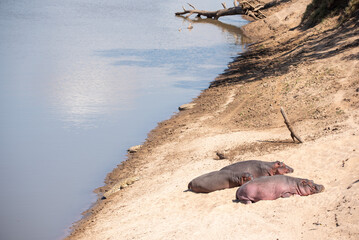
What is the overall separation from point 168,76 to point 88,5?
36.5 meters

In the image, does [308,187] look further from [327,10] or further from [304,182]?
[327,10]

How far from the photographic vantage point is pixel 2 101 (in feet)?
82.3

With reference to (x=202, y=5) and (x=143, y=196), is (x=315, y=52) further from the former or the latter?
(x=202, y=5)

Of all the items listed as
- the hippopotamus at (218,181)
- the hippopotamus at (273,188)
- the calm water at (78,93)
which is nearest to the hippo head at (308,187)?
the hippopotamus at (273,188)

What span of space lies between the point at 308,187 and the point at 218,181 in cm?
247

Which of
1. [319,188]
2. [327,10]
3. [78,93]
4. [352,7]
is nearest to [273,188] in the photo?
[319,188]

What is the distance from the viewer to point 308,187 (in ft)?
35.2

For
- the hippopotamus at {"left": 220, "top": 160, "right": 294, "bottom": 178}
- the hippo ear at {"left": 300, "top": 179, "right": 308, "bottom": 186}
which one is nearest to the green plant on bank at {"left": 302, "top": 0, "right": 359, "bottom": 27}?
the hippopotamus at {"left": 220, "top": 160, "right": 294, "bottom": 178}

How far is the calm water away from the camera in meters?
15.9

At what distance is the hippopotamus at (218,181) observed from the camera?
12.0m

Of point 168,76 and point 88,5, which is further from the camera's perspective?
point 88,5

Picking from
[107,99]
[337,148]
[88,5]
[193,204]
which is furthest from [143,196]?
[88,5]

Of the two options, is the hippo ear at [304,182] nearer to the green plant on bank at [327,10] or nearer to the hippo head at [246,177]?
the hippo head at [246,177]

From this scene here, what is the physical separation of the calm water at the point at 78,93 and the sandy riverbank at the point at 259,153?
1306mm
